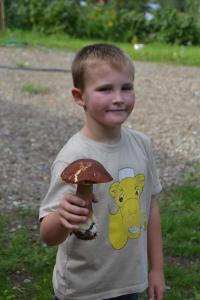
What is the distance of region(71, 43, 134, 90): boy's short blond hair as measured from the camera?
2.47 m

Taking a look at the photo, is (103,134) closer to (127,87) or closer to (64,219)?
(127,87)

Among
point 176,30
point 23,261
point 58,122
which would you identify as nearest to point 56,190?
point 23,261

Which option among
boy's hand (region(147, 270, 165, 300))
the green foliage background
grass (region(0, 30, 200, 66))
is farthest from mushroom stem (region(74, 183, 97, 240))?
the green foliage background

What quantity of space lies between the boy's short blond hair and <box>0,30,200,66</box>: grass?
11.9m

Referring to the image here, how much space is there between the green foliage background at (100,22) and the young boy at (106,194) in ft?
55.9

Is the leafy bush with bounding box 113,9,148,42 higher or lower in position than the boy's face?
lower

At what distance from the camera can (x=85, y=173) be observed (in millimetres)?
2035

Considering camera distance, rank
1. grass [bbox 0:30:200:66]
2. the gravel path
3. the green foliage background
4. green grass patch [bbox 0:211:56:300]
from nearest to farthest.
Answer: green grass patch [bbox 0:211:56:300], the gravel path, grass [bbox 0:30:200:66], the green foliage background

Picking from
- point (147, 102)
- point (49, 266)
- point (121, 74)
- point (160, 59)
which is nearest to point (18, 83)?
point (147, 102)

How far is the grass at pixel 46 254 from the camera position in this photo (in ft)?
13.4

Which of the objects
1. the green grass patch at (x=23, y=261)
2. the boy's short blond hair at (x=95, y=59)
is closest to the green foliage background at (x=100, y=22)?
the green grass patch at (x=23, y=261)

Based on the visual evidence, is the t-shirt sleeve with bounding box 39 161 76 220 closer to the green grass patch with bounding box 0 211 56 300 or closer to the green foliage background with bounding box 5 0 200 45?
the green grass patch with bounding box 0 211 56 300

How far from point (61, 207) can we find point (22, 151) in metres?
4.85

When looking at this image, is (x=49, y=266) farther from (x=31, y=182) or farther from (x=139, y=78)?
(x=139, y=78)
